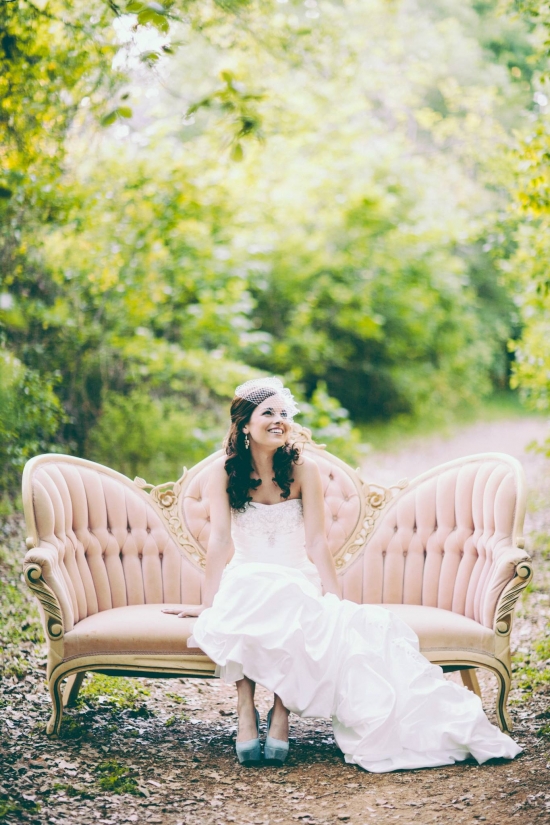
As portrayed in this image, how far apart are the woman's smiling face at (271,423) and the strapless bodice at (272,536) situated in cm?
28

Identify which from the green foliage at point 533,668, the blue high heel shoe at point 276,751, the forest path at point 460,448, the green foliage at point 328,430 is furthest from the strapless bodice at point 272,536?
the forest path at point 460,448

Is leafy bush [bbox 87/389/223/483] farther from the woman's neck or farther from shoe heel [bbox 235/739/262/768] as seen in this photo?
shoe heel [bbox 235/739/262/768]

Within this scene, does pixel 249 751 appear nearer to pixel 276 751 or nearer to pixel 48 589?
pixel 276 751

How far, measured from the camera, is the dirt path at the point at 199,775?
280cm

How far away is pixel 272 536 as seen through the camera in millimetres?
3596

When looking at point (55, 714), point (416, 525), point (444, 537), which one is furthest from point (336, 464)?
point (55, 714)

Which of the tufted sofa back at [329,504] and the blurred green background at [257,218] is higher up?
the blurred green background at [257,218]

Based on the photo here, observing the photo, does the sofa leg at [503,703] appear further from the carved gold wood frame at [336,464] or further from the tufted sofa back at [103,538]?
the tufted sofa back at [103,538]

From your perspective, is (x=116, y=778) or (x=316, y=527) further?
(x=316, y=527)

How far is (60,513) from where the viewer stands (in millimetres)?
3611

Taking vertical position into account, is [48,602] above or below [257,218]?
below

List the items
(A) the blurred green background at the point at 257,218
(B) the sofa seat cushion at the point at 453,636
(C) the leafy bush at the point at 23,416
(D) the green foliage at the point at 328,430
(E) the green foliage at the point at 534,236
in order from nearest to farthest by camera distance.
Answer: (B) the sofa seat cushion at the point at 453,636, (E) the green foliage at the point at 534,236, (C) the leafy bush at the point at 23,416, (A) the blurred green background at the point at 257,218, (D) the green foliage at the point at 328,430

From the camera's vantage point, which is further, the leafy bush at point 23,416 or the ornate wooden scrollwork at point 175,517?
the leafy bush at point 23,416

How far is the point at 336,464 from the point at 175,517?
0.83m
